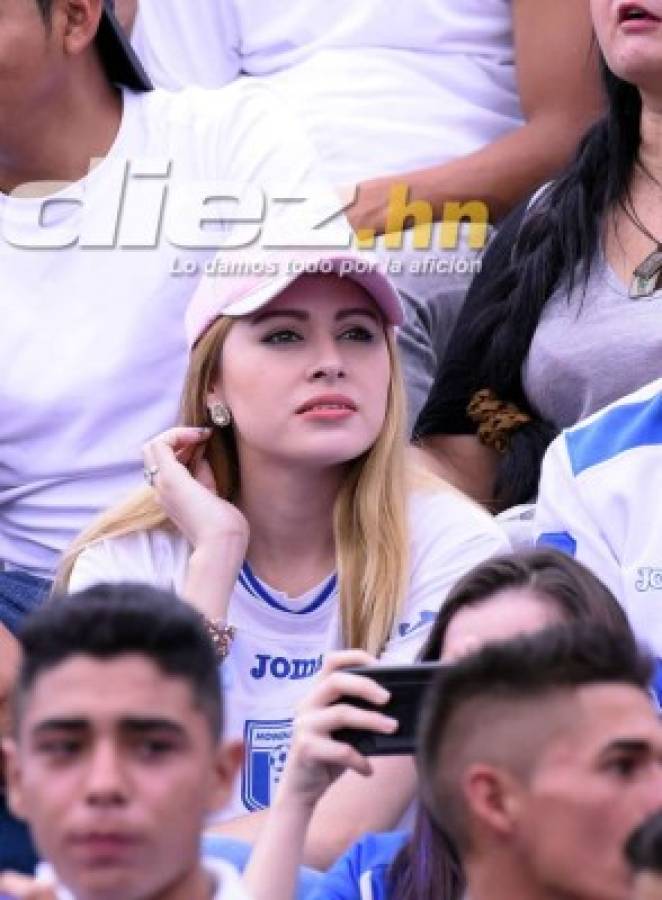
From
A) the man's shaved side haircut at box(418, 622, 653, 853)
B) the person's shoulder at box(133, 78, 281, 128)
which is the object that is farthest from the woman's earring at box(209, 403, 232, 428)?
the man's shaved side haircut at box(418, 622, 653, 853)

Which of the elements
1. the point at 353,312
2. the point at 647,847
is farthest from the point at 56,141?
the point at 647,847

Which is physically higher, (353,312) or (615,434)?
(353,312)

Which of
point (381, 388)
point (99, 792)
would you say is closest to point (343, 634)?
point (381, 388)

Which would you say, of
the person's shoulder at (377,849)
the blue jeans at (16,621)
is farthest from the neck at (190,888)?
the blue jeans at (16,621)

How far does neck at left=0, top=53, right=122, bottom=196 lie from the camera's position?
4.65 meters

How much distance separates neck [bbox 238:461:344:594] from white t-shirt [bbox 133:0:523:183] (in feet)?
3.93

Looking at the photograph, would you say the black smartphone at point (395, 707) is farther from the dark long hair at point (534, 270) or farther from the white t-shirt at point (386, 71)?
the white t-shirt at point (386, 71)

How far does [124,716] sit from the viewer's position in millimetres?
2492

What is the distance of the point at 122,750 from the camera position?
248 centimetres

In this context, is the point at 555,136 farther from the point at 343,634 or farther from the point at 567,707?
the point at 567,707

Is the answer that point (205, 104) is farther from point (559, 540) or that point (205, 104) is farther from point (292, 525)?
point (559, 540)

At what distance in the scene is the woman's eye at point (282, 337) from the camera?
4031 millimetres

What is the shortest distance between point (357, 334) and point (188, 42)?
1563 millimetres

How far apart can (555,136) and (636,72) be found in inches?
28.5
